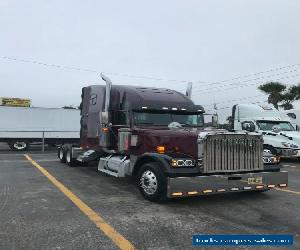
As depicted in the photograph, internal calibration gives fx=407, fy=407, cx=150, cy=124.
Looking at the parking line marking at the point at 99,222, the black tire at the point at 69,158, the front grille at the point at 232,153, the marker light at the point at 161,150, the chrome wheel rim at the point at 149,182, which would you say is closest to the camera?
the parking line marking at the point at 99,222

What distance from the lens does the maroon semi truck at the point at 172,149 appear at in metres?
8.05

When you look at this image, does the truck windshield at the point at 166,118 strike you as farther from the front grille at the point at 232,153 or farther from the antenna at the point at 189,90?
the front grille at the point at 232,153

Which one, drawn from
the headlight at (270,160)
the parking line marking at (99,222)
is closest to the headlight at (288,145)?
the headlight at (270,160)

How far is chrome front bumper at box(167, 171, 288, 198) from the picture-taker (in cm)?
782

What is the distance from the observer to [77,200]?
8523 mm

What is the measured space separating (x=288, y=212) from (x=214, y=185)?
1.45 m

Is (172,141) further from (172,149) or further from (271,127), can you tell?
(271,127)

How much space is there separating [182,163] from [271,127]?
11.5 m

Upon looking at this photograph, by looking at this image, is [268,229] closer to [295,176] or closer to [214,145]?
[214,145]

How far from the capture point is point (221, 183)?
811cm

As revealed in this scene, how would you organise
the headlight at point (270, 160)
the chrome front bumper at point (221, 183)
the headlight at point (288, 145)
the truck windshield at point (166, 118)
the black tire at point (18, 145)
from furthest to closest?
the black tire at point (18, 145)
the headlight at point (288, 145)
the truck windshield at point (166, 118)
the headlight at point (270, 160)
the chrome front bumper at point (221, 183)

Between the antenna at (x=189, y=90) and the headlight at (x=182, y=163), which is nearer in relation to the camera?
the headlight at (x=182, y=163)

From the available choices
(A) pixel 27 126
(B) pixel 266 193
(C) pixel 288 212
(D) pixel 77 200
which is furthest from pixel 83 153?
(A) pixel 27 126

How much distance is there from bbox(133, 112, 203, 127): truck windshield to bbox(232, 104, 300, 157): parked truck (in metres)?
6.36
